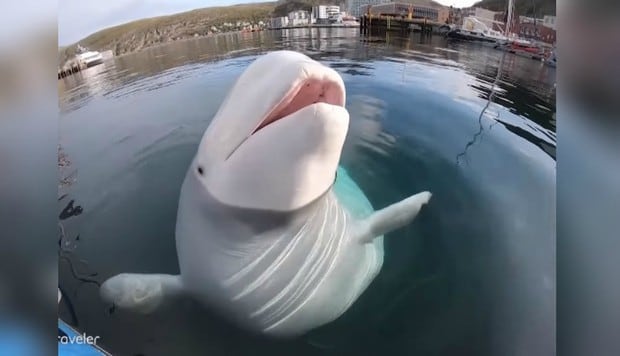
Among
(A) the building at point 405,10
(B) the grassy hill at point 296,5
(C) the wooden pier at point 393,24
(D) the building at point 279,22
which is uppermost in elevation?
(B) the grassy hill at point 296,5

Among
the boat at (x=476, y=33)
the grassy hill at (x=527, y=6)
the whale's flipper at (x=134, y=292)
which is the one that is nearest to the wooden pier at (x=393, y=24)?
the boat at (x=476, y=33)

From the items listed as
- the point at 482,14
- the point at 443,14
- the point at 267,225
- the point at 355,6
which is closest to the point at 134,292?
the point at 267,225

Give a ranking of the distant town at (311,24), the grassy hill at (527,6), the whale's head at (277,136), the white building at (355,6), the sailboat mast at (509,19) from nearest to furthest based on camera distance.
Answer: the whale's head at (277,136), the grassy hill at (527,6), the sailboat mast at (509,19), the distant town at (311,24), the white building at (355,6)

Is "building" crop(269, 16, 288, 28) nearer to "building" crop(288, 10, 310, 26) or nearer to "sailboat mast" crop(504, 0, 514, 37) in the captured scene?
"building" crop(288, 10, 310, 26)

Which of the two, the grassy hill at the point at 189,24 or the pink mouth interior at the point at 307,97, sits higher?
the grassy hill at the point at 189,24

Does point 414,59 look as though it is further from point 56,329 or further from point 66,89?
point 56,329

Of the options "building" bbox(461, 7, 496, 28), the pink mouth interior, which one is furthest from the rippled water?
the pink mouth interior

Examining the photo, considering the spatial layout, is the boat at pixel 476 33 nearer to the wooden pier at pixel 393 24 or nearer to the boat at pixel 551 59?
the wooden pier at pixel 393 24
